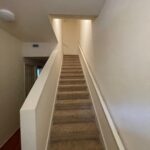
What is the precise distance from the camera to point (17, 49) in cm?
445

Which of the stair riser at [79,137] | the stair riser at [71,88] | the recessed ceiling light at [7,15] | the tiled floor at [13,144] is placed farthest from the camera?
the stair riser at [71,88]

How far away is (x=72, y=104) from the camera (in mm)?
3600

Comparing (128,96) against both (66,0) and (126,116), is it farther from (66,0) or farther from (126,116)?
(66,0)

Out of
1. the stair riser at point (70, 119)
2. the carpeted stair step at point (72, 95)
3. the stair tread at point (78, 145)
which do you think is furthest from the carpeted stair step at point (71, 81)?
the stair tread at point (78, 145)

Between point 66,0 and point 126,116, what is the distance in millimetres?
1770

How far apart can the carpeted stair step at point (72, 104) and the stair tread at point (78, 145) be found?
0.90m

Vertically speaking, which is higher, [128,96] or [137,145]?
[128,96]

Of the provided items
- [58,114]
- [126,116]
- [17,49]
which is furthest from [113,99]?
[17,49]

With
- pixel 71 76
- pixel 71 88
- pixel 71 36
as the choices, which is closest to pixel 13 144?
pixel 71 88

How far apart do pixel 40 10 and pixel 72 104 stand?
1893 millimetres

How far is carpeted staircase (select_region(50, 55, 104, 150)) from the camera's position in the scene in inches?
107

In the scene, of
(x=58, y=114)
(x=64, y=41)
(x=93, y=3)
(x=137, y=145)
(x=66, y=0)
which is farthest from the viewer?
(x=64, y=41)

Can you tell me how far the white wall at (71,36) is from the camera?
766 centimetres

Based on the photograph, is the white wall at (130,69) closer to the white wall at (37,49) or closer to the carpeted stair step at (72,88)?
the carpeted stair step at (72,88)
